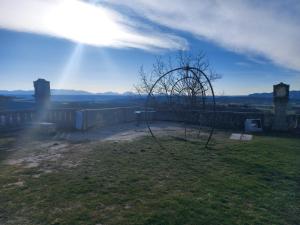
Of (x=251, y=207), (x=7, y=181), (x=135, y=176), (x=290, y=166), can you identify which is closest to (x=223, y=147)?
(x=290, y=166)

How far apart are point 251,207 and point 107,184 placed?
2454 millimetres

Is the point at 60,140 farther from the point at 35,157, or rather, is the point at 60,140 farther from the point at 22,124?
the point at 22,124

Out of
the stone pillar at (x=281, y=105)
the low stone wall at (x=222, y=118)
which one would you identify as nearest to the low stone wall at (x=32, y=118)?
the low stone wall at (x=222, y=118)

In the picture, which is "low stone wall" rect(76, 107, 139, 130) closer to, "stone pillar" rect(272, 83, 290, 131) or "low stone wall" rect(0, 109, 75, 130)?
"low stone wall" rect(0, 109, 75, 130)

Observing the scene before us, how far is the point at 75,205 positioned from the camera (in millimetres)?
3869

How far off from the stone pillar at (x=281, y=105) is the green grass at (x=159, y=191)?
6263 millimetres

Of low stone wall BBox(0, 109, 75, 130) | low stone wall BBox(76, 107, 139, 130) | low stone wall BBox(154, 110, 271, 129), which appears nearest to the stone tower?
low stone wall BBox(0, 109, 75, 130)

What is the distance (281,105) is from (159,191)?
10.6m

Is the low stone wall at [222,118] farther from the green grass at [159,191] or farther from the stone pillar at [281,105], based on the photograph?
the green grass at [159,191]

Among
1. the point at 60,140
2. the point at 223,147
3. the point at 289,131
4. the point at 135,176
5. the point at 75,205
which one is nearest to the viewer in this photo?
the point at 75,205

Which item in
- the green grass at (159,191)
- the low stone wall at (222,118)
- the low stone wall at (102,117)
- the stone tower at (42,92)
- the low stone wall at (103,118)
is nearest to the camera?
the green grass at (159,191)

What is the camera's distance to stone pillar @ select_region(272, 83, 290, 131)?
501 inches

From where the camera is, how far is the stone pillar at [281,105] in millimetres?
12721

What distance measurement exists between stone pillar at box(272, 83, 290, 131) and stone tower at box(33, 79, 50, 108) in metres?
11.0
